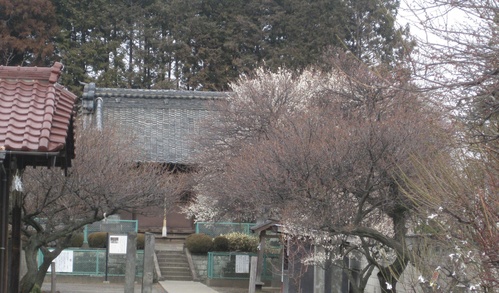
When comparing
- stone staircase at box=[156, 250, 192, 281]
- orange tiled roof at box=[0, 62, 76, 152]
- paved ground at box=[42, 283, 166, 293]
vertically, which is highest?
orange tiled roof at box=[0, 62, 76, 152]

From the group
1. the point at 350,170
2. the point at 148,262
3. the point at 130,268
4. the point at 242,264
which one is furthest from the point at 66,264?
the point at 350,170

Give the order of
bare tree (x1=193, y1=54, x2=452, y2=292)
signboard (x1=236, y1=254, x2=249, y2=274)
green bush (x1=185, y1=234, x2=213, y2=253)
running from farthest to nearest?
green bush (x1=185, y1=234, x2=213, y2=253)
signboard (x1=236, y1=254, x2=249, y2=274)
bare tree (x1=193, y1=54, x2=452, y2=292)

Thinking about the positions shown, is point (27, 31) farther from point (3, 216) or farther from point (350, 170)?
point (3, 216)

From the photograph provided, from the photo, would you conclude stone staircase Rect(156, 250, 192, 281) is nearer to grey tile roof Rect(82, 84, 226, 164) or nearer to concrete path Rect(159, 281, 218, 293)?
concrete path Rect(159, 281, 218, 293)

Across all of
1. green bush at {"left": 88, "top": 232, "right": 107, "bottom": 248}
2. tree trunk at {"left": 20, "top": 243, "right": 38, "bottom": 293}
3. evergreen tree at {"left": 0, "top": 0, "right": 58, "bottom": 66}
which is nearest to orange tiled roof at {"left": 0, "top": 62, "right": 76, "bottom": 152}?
tree trunk at {"left": 20, "top": 243, "right": 38, "bottom": 293}

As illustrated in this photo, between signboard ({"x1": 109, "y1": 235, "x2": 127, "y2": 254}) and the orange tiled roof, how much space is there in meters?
19.6

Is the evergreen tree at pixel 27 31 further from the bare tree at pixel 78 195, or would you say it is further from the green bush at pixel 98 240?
the bare tree at pixel 78 195

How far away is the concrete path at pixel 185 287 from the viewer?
2786cm

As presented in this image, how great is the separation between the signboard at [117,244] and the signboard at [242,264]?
5.04m

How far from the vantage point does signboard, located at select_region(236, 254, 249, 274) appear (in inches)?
1224

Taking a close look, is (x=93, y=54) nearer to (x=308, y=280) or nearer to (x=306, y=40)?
(x=306, y=40)

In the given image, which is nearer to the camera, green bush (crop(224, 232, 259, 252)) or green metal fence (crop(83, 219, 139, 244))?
green bush (crop(224, 232, 259, 252))

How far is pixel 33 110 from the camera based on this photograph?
8398mm

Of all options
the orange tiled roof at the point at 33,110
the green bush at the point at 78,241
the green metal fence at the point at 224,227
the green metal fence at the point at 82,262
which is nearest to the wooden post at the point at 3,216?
the orange tiled roof at the point at 33,110
